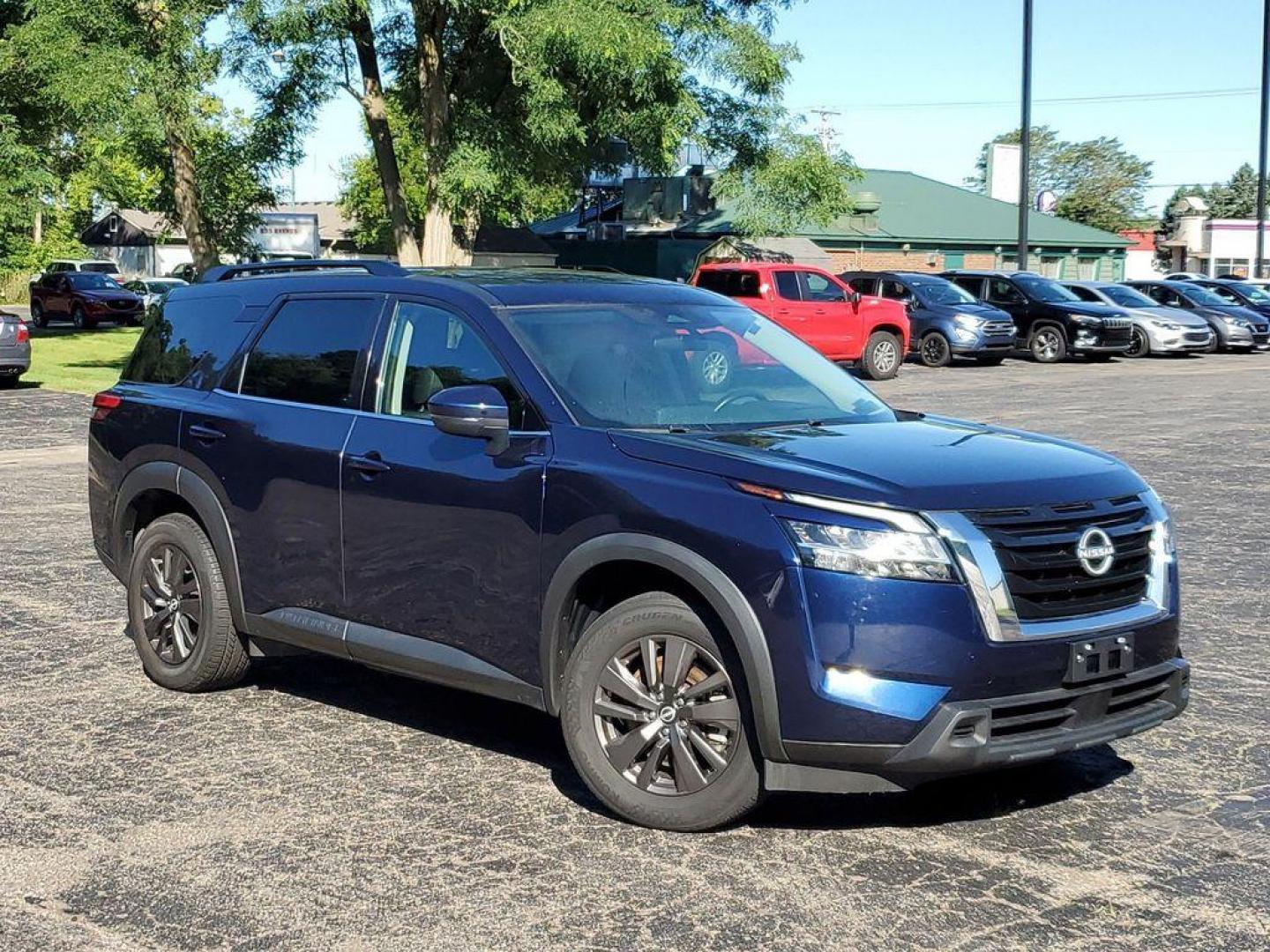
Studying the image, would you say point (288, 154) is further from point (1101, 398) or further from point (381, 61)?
point (1101, 398)

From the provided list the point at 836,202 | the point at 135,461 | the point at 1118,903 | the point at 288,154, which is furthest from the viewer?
the point at 836,202

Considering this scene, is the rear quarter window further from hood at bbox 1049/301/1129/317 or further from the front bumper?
hood at bbox 1049/301/1129/317

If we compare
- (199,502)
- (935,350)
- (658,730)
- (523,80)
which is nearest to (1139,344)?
(935,350)

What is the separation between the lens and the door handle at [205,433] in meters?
6.69

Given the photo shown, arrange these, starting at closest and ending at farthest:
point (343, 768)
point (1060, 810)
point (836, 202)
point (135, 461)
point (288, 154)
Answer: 1. point (1060, 810)
2. point (343, 768)
3. point (135, 461)
4. point (288, 154)
5. point (836, 202)

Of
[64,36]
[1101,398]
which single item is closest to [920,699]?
[1101,398]

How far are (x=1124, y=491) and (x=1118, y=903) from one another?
4.42 feet

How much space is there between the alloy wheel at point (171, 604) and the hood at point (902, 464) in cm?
248

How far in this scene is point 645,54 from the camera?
24.5m

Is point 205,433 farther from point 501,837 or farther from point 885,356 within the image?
point 885,356

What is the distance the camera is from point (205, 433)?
675 cm

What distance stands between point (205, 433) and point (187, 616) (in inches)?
31.5

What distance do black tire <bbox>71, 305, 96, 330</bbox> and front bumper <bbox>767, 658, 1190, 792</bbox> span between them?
45.0 m

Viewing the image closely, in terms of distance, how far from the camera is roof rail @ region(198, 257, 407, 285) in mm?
6598
